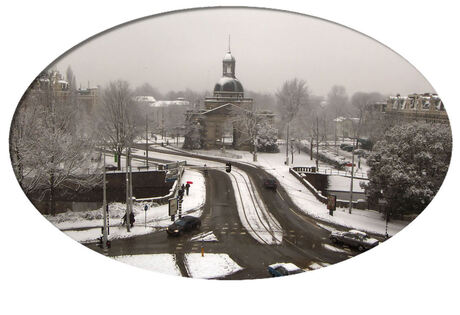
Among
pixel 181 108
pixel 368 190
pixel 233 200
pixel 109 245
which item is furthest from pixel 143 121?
pixel 181 108

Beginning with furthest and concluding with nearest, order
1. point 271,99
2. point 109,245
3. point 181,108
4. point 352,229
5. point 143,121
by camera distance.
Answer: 1. point 181,108
2. point 271,99
3. point 143,121
4. point 352,229
5. point 109,245

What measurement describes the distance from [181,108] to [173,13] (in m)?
40.2

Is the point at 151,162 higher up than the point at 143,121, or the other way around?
the point at 143,121

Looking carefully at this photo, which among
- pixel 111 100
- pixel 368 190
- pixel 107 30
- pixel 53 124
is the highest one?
pixel 107 30

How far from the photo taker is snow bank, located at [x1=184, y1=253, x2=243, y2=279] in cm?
2017

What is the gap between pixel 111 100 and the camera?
30797mm

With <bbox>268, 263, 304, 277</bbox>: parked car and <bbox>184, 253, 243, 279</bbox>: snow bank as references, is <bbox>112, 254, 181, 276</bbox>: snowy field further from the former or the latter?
<bbox>268, 263, 304, 277</bbox>: parked car

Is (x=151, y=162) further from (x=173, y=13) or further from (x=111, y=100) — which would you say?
(x=173, y=13)

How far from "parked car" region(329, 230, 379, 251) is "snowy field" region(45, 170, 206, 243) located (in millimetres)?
9267

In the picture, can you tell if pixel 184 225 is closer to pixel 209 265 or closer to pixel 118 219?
pixel 209 265

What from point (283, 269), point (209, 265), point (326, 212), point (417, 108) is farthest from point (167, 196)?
point (417, 108)

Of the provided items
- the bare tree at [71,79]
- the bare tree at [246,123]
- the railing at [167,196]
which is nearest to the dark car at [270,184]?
the railing at [167,196]

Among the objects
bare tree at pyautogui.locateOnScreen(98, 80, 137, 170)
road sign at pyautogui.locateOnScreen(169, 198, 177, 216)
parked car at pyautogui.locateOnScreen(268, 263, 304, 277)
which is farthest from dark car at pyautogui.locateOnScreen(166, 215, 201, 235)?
bare tree at pyautogui.locateOnScreen(98, 80, 137, 170)

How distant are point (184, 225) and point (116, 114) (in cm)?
1115
